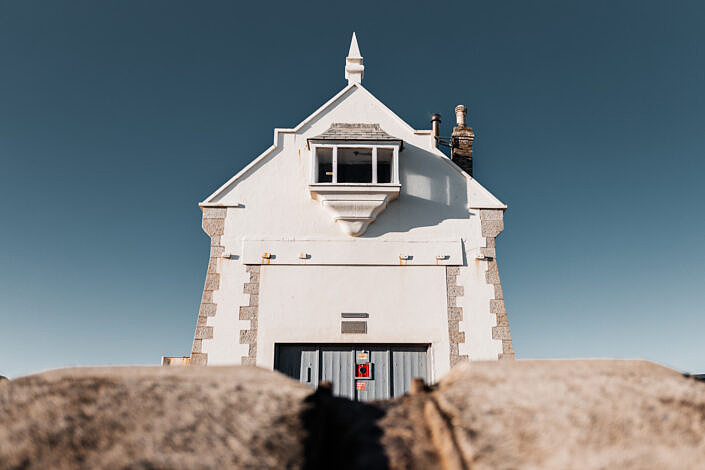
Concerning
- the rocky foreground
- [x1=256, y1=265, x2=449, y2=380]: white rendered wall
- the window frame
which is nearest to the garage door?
[x1=256, y1=265, x2=449, y2=380]: white rendered wall

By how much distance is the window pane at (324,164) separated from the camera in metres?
9.99

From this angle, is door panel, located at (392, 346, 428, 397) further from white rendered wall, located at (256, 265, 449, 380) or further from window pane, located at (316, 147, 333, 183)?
window pane, located at (316, 147, 333, 183)

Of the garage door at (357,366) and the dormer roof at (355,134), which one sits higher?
the dormer roof at (355,134)

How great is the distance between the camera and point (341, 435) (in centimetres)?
193

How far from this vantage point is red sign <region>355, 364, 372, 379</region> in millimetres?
8695

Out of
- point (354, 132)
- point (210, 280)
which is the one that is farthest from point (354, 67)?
point (210, 280)

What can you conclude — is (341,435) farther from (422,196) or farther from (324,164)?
(324,164)

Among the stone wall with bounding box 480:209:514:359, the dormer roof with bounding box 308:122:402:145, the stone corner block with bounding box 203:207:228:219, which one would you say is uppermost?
the dormer roof with bounding box 308:122:402:145

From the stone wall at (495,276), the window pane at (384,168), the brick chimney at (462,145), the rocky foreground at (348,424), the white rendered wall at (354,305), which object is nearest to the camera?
the rocky foreground at (348,424)

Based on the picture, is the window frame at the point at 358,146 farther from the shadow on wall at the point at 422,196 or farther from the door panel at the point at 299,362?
the door panel at the point at 299,362

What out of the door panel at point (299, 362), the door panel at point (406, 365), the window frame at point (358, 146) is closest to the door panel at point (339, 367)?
the door panel at point (299, 362)

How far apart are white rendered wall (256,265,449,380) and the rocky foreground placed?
6690 millimetres

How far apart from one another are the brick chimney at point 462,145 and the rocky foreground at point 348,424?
905 cm

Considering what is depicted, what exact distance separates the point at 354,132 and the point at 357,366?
495 centimetres
